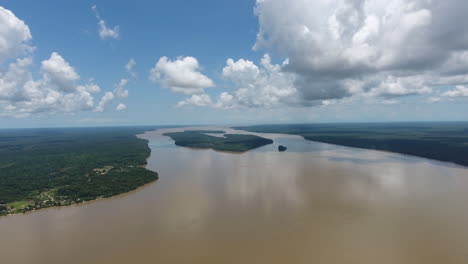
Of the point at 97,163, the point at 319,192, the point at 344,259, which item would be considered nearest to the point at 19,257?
the point at 344,259

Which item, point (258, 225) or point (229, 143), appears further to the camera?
point (229, 143)

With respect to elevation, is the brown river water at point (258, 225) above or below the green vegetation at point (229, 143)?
below

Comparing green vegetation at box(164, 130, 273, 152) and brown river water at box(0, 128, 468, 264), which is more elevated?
green vegetation at box(164, 130, 273, 152)

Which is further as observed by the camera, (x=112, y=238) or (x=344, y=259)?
(x=112, y=238)

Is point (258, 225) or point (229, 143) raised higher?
point (229, 143)

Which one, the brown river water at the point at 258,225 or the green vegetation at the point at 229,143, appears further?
the green vegetation at the point at 229,143

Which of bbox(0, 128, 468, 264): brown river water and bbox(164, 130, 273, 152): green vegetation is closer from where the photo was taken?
bbox(0, 128, 468, 264): brown river water

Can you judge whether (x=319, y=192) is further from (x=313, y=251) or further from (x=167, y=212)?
(x=167, y=212)

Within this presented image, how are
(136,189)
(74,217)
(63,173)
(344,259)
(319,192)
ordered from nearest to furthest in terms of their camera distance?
(344,259) → (74,217) → (319,192) → (136,189) → (63,173)
